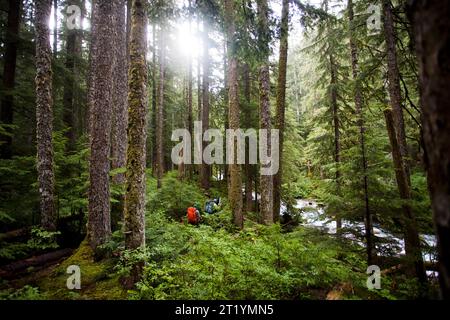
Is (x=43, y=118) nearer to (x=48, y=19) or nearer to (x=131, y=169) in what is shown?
(x=48, y=19)

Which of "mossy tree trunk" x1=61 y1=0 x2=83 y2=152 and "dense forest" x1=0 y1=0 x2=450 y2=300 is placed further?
"mossy tree trunk" x1=61 y1=0 x2=83 y2=152

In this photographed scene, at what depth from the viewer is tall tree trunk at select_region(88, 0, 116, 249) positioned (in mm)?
8211

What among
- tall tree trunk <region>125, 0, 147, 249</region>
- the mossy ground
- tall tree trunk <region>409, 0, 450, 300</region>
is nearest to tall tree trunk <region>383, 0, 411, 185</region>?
tall tree trunk <region>125, 0, 147, 249</region>

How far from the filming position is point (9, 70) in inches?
475

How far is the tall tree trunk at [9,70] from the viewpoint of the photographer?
1141 cm

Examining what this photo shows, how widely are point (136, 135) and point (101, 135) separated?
2.49m

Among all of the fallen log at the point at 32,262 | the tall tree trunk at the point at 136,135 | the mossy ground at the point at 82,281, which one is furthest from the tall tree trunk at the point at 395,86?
the fallen log at the point at 32,262

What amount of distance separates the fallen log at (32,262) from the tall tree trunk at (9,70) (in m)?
5.30

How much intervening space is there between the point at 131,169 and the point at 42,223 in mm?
4649

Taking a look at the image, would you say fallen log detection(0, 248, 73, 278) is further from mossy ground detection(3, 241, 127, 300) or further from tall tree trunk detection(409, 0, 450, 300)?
tall tree trunk detection(409, 0, 450, 300)

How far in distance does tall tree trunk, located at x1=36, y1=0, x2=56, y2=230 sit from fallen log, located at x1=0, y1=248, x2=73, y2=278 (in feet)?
3.23

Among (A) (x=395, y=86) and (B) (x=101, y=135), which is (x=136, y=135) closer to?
(B) (x=101, y=135)
